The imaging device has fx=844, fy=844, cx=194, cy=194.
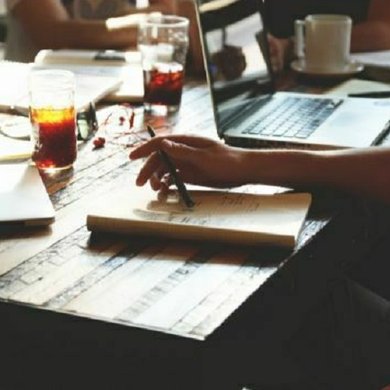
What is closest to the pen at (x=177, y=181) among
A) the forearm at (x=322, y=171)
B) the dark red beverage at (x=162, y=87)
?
the forearm at (x=322, y=171)

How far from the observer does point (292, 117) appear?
1733mm

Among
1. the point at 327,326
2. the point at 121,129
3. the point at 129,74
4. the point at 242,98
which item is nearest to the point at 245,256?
the point at 327,326

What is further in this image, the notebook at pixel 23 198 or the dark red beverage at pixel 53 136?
the dark red beverage at pixel 53 136

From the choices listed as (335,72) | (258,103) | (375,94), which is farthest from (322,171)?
(335,72)

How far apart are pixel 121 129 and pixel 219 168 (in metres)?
0.45

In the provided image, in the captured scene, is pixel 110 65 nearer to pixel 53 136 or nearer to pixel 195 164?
pixel 53 136

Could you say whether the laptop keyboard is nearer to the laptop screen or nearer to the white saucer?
the laptop screen

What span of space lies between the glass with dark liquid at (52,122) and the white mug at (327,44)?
870 mm

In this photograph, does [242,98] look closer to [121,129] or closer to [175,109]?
[175,109]

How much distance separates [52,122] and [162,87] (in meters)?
0.42

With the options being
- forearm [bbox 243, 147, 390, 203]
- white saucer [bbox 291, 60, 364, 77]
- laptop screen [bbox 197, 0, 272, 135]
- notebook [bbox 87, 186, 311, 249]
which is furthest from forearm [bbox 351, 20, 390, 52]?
notebook [bbox 87, 186, 311, 249]

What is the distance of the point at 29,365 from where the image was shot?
41.8 inches

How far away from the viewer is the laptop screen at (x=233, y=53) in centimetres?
169

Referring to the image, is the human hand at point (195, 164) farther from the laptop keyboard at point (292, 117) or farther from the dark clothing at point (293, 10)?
the dark clothing at point (293, 10)
